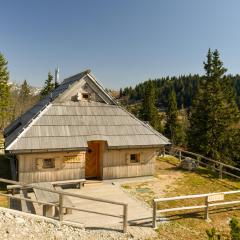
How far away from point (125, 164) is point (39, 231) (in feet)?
27.6

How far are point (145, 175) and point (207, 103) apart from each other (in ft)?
53.1

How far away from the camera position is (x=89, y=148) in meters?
17.6

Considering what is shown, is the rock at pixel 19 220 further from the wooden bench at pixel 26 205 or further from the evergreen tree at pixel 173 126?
the evergreen tree at pixel 173 126

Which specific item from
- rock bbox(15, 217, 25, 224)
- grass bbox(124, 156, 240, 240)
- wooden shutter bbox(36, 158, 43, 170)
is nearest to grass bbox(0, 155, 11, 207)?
wooden shutter bbox(36, 158, 43, 170)

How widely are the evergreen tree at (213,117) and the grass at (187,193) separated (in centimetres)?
887

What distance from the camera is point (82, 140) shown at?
53.7 ft

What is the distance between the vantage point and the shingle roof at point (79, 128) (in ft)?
50.5

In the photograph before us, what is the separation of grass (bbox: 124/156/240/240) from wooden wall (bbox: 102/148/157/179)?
3.07ft

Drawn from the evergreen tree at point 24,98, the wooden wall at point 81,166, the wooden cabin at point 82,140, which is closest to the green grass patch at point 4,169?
the wooden cabin at point 82,140

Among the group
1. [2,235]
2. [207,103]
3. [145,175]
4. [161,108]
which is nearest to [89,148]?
[145,175]

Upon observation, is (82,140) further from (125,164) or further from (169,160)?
(169,160)

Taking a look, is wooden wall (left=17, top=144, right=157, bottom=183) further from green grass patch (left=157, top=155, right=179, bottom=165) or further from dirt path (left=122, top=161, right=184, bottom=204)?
green grass patch (left=157, top=155, right=179, bottom=165)

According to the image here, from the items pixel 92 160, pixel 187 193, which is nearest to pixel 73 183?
pixel 92 160

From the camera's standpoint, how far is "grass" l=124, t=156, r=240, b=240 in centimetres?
1130
